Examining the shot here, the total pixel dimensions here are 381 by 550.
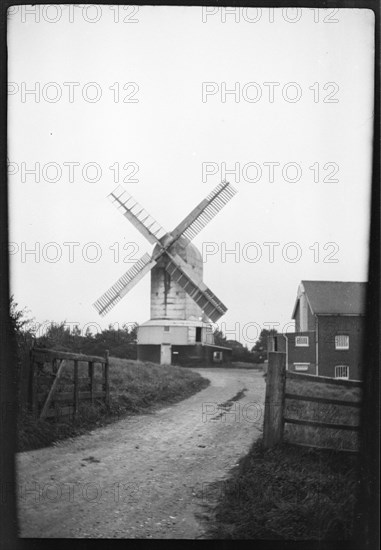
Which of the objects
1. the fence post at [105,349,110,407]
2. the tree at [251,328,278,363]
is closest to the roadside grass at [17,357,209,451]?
the fence post at [105,349,110,407]

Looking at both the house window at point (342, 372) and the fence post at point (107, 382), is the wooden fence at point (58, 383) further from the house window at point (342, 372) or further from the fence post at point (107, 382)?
the house window at point (342, 372)

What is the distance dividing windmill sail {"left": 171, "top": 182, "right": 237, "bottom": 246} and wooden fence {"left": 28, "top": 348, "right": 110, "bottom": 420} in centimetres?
150

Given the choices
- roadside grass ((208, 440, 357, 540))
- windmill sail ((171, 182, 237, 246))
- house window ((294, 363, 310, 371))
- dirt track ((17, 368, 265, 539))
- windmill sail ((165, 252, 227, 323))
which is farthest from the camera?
windmill sail ((165, 252, 227, 323))

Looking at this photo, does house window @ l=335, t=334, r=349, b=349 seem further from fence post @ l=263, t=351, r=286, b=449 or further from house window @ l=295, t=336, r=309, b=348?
fence post @ l=263, t=351, r=286, b=449

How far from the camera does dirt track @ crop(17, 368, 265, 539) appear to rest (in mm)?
4055

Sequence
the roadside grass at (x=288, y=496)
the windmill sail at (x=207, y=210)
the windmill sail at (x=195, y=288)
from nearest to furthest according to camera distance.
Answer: the roadside grass at (x=288, y=496) < the windmill sail at (x=207, y=210) < the windmill sail at (x=195, y=288)

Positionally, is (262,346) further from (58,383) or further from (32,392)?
(32,392)

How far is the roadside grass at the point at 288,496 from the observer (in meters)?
3.94

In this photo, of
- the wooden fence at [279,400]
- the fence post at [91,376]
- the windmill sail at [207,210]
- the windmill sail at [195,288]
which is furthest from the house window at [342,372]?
the fence post at [91,376]

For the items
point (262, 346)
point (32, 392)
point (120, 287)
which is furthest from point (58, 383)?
point (262, 346)

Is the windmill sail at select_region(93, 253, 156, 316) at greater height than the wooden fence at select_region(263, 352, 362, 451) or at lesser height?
greater

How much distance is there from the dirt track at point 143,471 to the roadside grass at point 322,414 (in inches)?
11.6

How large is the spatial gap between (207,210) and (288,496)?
8.57 feet

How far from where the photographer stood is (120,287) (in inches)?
190
